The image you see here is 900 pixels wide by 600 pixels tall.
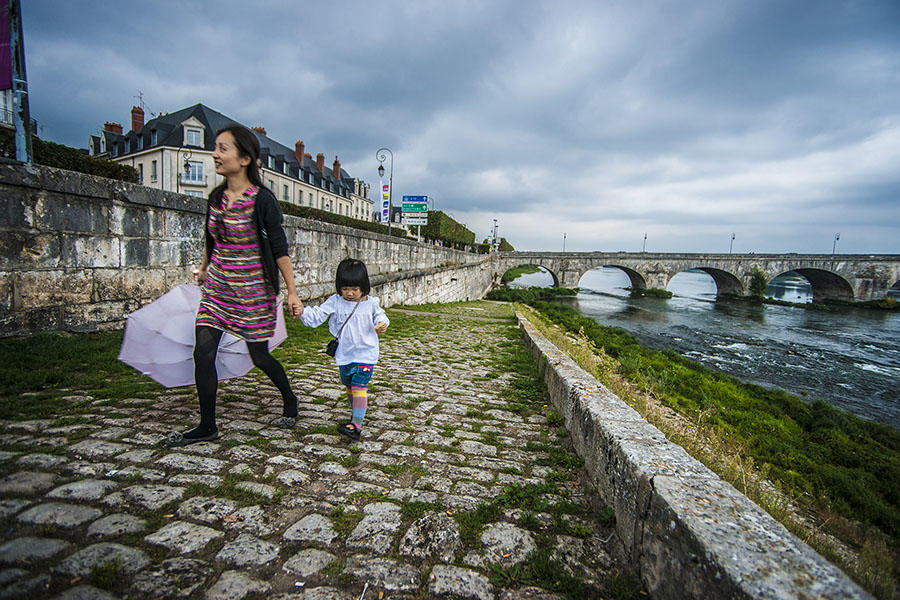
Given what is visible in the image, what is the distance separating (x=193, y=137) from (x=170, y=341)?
36071 mm

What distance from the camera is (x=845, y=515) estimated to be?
3.77m

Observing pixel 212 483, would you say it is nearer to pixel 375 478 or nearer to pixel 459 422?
pixel 375 478

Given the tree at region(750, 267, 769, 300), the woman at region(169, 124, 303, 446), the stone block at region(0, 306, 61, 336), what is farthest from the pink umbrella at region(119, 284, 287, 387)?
the tree at region(750, 267, 769, 300)

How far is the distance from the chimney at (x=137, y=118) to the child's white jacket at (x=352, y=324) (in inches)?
1642

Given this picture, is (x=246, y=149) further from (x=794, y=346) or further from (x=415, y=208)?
(x=415, y=208)

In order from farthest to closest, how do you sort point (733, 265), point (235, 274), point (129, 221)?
point (733, 265) → point (129, 221) → point (235, 274)

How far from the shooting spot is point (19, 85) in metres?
3.71

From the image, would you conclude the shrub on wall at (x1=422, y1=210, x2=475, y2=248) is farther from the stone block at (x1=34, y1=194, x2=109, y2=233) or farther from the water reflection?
the stone block at (x1=34, y1=194, x2=109, y2=233)

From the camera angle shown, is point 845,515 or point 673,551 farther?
point 845,515

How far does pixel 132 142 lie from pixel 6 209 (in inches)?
1519

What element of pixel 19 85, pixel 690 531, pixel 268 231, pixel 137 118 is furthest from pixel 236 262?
pixel 137 118

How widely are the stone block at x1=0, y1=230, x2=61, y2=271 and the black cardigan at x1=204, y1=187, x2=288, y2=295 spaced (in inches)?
98.3

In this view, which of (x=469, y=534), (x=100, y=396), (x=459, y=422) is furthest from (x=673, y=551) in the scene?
(x=100, y=396)

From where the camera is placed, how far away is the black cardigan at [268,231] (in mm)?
2379
